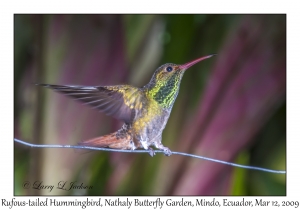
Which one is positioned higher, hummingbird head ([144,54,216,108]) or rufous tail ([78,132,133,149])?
hummingbird head ([144,54,216,108])

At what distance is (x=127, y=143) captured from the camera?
749 millimetres

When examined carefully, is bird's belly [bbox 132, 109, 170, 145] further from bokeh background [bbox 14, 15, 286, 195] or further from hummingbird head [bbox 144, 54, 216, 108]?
bokeh background [bbox 14, 15, 286, 195]

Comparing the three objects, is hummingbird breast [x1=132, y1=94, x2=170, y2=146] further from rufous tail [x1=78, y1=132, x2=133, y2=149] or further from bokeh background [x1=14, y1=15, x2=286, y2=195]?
bokeh background [x1=14, y1=15, x2=286, y2=195]

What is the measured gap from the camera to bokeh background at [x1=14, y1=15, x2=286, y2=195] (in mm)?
914

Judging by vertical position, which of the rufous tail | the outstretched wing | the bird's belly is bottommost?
the rufous tail

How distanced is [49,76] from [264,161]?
488mm

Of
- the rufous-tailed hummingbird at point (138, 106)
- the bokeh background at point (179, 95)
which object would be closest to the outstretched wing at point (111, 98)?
the rufous-tailed hummingbird at point (138, 106)

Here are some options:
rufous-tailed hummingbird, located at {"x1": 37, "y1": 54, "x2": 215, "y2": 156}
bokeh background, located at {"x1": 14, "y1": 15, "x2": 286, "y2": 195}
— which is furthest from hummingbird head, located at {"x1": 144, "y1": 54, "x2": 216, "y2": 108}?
bokeh background, located at {"x1": 14, "y1": 15, "x2": 286, "y2": 195}

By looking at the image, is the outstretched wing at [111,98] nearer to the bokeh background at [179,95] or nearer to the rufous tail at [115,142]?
the rufous tail at [115,142]

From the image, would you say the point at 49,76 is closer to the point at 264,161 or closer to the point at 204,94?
the point at 204,94

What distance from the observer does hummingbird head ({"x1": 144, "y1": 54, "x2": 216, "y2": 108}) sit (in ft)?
2.49

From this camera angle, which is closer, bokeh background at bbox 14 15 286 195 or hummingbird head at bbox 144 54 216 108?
hummingbird head at bbox 144 54 216 108
